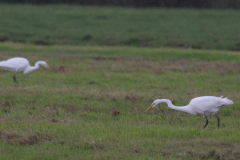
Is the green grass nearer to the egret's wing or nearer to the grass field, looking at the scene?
the grass field

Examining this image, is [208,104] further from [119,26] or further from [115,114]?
[119,26]

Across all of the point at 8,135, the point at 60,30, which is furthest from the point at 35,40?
the point at 8,135

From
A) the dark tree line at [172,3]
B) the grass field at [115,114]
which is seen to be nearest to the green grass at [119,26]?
the dark tree line at [172,3]

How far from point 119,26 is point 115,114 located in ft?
76.5

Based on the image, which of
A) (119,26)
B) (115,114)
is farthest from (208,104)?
(119,26)

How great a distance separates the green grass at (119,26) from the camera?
2650cm

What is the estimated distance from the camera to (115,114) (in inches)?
317

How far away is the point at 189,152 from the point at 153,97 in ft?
14.2

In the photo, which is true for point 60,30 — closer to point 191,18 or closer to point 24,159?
point 191,18

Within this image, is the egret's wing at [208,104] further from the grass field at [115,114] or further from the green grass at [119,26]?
the green grass at [119,26]

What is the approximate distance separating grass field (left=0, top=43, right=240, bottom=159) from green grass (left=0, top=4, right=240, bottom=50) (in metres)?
10.5

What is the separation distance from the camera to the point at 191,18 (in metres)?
32.4

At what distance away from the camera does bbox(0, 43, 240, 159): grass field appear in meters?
Answer: 5.50

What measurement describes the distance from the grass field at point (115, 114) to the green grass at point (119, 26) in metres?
10.5
